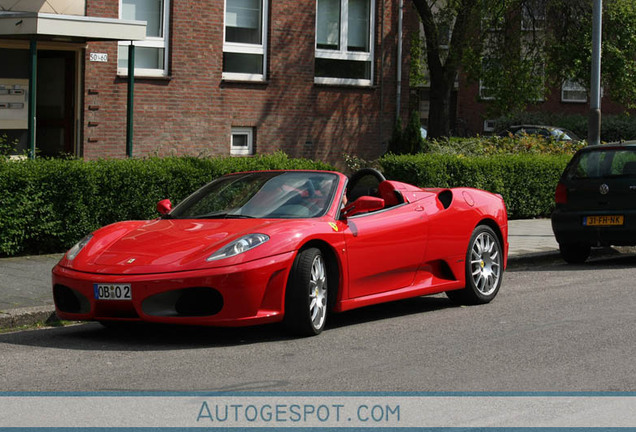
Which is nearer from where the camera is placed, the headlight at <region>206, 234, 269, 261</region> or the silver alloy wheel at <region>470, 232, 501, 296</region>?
the headlight at <region>206, 234, 269, 261</region>

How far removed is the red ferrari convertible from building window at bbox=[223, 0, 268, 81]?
12.3 metres

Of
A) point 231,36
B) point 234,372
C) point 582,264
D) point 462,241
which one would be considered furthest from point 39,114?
point 234,372

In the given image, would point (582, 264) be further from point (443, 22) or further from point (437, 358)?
point (443, 22)

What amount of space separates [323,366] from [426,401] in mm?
1152

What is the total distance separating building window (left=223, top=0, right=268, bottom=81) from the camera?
71.4 ft

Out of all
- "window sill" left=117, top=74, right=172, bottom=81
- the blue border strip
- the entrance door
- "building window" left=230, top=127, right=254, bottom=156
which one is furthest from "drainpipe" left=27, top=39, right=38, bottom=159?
the blue border strip

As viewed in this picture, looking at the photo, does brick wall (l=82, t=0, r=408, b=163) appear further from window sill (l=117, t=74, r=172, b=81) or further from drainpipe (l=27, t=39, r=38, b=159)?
drainpipe (l=27, t=39, r=38, b=159)

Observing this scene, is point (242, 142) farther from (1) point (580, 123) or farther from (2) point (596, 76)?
(1) point (580, 123)

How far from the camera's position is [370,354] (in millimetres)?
7598

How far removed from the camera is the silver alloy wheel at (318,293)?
8164mm

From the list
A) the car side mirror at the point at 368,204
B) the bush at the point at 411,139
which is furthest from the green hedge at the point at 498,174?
the car side mirror at the point at 368,204

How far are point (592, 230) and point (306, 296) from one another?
22.5ft

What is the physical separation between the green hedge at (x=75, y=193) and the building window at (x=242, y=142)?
8085 mm

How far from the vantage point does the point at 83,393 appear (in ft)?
20.7
